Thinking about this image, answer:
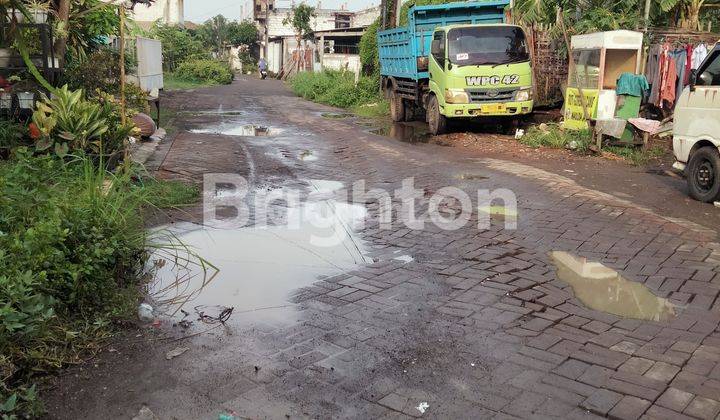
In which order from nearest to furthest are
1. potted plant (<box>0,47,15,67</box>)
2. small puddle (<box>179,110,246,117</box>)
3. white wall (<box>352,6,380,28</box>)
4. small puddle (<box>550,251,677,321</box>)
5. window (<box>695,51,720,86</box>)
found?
1. small puddle (<box>550,251,677,321</box>)
2. window (<box>695,51,720,86</box>)
3. potted plant (<box>0,47,15,67</box>)
4. small puddle (<box>179,110,246,117</box>)
5. white wall (<box>352,6,380,28</box>)

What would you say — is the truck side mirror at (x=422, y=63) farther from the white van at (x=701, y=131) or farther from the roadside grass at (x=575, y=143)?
the white van at (x=701, y=131)

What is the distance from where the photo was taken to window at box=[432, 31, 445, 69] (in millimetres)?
13727

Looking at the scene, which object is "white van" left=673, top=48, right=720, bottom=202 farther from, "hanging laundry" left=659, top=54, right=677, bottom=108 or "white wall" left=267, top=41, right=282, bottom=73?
"white wall" left=267, top=41, right=282, bottom=73

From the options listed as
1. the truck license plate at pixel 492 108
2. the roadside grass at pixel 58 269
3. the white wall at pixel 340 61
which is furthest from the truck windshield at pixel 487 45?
the white wall at pixel 340 61

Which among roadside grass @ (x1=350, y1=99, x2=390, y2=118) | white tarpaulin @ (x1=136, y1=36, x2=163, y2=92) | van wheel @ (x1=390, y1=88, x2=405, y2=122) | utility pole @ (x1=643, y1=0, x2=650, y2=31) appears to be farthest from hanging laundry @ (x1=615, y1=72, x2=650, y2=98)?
white tarpaulin @ (x1=136, y1=36, x2=163, y2=92)

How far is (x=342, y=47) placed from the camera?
138ft

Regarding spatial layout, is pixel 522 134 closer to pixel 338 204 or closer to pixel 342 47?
pixel 338 204

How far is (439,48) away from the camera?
13.9 meters

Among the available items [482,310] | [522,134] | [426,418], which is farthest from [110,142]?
[522,134]

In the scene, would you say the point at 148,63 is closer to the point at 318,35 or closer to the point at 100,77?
the point at 100,77

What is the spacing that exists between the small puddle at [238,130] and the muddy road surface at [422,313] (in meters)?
6.13

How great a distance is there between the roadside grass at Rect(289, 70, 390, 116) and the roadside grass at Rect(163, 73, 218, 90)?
739cm

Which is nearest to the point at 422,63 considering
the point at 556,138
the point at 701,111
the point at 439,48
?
the point at 439,48

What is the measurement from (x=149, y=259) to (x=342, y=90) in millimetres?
19714
